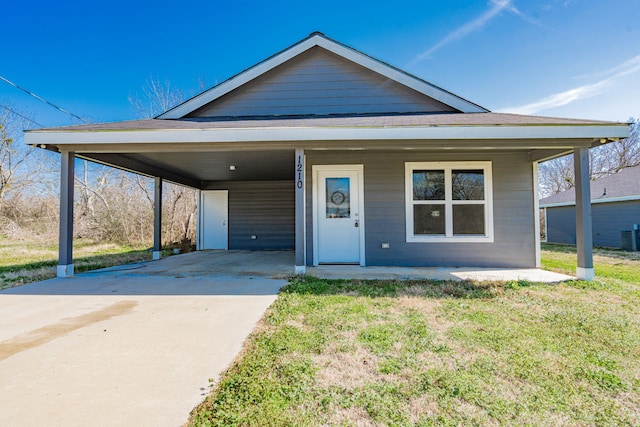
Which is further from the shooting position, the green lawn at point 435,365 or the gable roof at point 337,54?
the gable roof at point 337,54

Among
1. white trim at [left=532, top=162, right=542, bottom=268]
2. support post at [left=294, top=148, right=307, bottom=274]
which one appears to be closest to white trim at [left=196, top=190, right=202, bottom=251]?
support post at [left=294, top=148, right=307, bottom=274]

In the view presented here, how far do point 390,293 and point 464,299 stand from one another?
94cm

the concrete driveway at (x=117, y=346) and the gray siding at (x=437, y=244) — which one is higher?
the gray siding at (x=437, y=244)

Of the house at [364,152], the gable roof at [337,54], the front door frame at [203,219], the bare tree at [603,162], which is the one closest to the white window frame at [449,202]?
the house at [364,152]

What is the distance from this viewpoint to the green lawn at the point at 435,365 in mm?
1613

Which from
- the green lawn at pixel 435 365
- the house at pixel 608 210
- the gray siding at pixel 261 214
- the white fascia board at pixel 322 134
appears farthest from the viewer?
the house at pixel 608 210

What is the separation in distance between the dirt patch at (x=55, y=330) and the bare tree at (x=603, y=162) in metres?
26.0

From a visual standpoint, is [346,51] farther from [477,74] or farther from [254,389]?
[254,389]

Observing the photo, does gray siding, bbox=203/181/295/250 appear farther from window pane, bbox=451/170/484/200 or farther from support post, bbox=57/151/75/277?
window pane, bbox=451/170/484/200

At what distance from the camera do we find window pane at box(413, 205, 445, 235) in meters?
6.23

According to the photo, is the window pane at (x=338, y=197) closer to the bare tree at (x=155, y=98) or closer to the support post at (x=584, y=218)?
the support post at (x=584, y=218)

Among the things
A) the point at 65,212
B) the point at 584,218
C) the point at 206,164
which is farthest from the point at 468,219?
the point at 65,212

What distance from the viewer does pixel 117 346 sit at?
245 cm

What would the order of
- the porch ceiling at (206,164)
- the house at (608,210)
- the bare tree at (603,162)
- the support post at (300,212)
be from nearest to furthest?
the support post at (300,212) → the porch ceiling at (206,164) → the house at (608,210) → the bare tree at (603,162)
